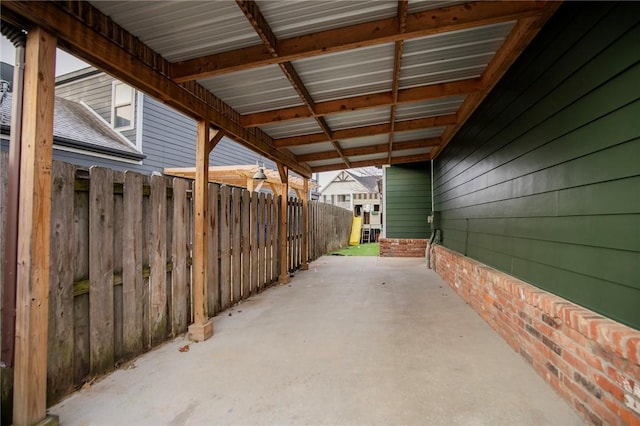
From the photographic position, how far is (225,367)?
2.68 metres

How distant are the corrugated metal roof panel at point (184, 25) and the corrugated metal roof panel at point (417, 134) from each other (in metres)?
4.18

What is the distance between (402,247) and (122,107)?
28.1 feet

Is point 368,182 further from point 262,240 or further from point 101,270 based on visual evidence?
point 101,270

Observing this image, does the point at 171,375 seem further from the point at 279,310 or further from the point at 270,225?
the point at 270,225

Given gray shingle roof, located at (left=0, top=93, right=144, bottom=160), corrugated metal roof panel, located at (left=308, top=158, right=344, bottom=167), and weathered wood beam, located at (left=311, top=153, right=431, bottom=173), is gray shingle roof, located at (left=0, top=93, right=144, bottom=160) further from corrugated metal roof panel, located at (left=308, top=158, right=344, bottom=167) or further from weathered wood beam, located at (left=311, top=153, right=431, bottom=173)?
weathered wood beam, located at (left=311, top=153, right=431, bottom=173)

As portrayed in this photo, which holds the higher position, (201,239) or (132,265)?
(201,239)

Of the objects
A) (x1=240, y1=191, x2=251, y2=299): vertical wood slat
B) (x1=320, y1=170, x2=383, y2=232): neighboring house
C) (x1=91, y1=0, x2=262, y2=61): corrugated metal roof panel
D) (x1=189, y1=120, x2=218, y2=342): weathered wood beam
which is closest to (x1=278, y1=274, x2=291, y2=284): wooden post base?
(x1=240, y1=191, x2=251, y2=299): vertical wood slat

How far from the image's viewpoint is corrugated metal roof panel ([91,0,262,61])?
7.10ft

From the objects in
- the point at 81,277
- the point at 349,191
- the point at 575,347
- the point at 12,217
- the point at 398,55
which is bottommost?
the point at 575,347

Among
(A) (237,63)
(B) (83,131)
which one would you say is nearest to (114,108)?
(B) (83,131)

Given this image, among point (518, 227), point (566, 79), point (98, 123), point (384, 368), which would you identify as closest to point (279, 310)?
point (384, 368)

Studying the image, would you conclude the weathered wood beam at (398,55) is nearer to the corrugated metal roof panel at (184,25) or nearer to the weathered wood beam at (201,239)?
the corrugated metal roof panel at (184,25)

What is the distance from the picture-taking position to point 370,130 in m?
5.51

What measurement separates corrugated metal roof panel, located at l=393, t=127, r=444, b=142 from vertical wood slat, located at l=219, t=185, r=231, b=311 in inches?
138
